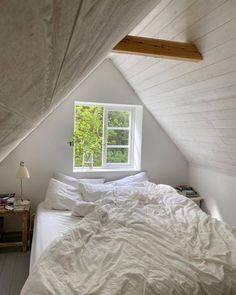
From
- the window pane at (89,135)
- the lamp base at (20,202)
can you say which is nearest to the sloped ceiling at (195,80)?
the window pane at (89,135)

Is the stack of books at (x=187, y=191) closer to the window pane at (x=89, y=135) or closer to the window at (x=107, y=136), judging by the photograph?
the window at (x=107, y=136)

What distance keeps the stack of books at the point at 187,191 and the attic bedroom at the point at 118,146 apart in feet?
0.08

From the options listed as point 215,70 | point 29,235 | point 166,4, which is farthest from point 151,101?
point 29,235

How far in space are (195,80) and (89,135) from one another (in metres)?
1.85

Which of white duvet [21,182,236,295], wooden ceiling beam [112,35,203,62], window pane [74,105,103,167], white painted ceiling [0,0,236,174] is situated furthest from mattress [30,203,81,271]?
wooden ceiling beam [112,35,203,62]

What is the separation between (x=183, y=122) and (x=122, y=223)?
66.3 inches

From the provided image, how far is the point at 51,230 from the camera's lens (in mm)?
2482

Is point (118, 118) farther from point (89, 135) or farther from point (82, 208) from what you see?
point (82, 208)

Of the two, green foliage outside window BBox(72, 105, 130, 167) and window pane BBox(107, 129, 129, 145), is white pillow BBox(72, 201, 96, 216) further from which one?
window pane BBox(107, 129, 129, 145)

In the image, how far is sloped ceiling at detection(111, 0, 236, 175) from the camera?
1.84m

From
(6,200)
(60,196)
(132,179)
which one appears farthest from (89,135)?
(6,200)

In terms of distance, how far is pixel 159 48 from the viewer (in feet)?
7.21

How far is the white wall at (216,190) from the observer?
344cm

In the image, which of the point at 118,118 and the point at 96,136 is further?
the point at 118,118
